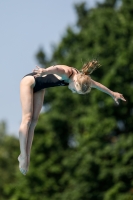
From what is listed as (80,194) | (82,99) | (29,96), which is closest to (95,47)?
(82,99)

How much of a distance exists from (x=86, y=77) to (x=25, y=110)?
1.00 meters

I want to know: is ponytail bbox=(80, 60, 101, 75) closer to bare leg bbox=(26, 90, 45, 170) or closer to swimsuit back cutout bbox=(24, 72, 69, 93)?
swimsuit back cutout bbox=(24, 72, 69, 93)

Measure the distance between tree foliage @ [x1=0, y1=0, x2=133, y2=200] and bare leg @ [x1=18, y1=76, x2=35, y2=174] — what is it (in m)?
19.8

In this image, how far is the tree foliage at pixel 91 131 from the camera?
3303cm

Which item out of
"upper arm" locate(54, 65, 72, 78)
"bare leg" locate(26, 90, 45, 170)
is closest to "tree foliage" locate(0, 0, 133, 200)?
"bare leg" locate(26, 90, 45, 170)

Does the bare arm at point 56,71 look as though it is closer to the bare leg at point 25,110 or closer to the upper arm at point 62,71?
the upper arm at point 62,71

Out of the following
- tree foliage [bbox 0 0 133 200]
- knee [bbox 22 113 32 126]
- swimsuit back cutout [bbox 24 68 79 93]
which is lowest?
knee [bbox 22 113 32 126]

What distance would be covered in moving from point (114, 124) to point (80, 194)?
3.95 m

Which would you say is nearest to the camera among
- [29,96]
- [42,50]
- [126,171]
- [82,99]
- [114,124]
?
[29,96]

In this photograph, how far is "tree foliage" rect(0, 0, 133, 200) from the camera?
108 feet

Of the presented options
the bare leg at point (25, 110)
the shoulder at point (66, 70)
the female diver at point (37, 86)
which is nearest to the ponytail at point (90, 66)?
the female diver at point (37, 86)

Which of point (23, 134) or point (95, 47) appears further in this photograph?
point (95, 47)

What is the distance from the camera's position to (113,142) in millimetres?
34750

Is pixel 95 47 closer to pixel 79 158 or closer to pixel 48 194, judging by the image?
pixel 79 158
